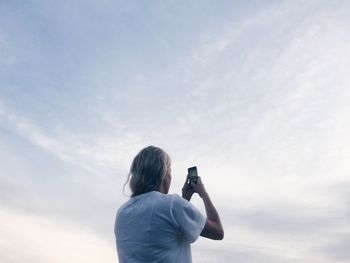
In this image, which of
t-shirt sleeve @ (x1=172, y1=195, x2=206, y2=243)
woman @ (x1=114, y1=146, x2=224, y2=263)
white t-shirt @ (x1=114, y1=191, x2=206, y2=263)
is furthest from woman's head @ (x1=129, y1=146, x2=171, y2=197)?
t-shirt sleeve @ (x1=172, y1=195, x2=206, y2=243)

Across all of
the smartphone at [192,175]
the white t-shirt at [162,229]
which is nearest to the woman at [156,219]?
the white t-shirt at [162,229]

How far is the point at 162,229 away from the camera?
3.98 metres

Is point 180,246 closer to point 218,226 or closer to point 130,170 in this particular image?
point 218,226

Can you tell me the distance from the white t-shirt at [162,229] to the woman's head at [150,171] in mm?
122

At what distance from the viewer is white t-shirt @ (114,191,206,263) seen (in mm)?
3928

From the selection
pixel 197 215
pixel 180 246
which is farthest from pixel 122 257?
pixel 197 215

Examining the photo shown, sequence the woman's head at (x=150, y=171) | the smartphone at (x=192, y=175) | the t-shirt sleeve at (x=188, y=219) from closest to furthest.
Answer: the t-shirt sleeve at (x=188, y=219) < the woman's head at (x=150, y=171) < the smartphone at (x=192, y=175)

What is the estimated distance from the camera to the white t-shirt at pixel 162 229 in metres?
3.93

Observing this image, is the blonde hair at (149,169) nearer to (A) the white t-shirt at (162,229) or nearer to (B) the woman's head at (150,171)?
(B) the woman's head at (150,171)

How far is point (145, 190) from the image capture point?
429 cm

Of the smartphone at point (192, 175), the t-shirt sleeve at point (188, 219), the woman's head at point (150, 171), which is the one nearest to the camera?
the t-shirt sleeve at point (188, 219)

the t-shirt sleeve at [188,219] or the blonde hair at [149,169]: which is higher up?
the blonde hair at [149,169]

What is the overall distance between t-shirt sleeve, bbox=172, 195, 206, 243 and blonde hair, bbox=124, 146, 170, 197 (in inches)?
14.3

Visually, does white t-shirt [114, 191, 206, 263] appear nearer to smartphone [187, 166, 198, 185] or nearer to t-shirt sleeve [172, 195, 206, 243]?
t-shirt sleeve [172, 195, 206, 243]
